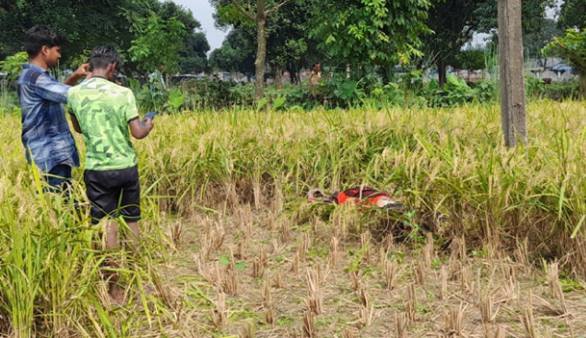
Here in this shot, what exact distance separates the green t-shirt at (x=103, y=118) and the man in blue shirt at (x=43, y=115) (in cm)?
50

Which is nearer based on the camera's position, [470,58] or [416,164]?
[416,164]

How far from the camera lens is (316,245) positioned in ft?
12.5

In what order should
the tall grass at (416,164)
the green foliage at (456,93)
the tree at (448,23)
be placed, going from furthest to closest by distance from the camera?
the tree at (448,23)
the green foliage at (456,93)
the tall grass at (416,164)

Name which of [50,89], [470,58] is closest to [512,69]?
[50,89]

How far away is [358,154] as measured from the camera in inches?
192

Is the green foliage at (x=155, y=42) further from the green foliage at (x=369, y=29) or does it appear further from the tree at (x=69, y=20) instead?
the green foliage at (x=369, y=29)

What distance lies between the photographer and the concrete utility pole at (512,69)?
4012mm

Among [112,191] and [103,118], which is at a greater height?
[103,118]

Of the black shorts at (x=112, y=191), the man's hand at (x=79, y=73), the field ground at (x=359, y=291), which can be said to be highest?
the man's hand at (x=79, y=73)

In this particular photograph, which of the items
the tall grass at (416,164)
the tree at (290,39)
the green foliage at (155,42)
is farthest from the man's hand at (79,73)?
the tree at (290,39)

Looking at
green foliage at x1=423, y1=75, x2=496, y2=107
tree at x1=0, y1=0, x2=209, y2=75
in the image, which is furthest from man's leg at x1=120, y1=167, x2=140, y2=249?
tree at x1=0, y1=0, x2=209, y2=75

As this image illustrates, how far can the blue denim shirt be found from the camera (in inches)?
129

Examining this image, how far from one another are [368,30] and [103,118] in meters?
8.33

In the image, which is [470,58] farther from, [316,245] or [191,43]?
[191,43]
